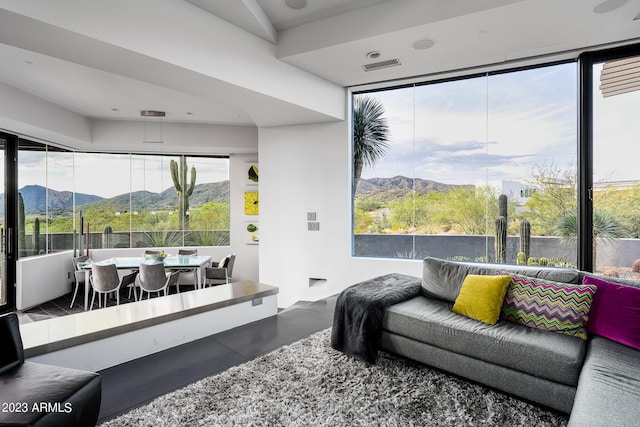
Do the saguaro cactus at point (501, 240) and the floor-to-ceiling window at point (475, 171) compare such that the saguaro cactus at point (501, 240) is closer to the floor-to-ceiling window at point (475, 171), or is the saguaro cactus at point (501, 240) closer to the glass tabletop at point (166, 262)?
the floor-to-ceiling window at point (475, 171)

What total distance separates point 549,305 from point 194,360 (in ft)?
8.99

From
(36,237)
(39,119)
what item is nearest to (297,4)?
(39,119)

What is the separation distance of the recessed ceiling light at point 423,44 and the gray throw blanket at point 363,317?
2.50 m

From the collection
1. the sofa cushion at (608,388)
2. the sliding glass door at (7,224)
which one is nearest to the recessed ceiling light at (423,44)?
the sofa cushion at (608,388)

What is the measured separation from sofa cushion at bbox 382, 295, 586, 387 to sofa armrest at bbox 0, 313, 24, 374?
2.43 metres

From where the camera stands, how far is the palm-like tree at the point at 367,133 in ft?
17.1

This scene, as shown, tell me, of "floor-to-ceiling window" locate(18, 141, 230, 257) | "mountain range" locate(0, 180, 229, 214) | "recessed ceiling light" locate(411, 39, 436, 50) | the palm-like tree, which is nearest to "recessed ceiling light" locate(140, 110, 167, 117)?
"floor-to-ceiling window" locate(18, 141, 230, 257)

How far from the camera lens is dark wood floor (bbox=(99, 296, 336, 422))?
2.30 m

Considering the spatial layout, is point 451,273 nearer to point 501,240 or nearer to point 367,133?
point 501,240

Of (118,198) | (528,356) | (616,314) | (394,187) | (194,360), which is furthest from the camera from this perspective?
(118,198)

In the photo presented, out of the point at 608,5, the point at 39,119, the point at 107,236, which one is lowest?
the point at 107,236

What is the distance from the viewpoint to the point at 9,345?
1.90 metres

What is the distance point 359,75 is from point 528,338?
3.61 m

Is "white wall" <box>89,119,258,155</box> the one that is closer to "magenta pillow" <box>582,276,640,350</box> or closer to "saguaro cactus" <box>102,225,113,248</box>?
"saguaro cactus" <box>102,225,113,248</box>
